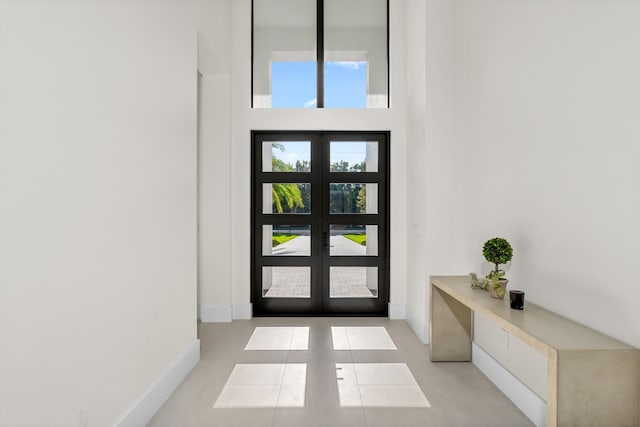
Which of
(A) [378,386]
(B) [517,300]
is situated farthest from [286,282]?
(B) [517,300]

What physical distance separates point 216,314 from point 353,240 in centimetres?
190

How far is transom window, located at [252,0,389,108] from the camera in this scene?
4.34 meters

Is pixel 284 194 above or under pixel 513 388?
above

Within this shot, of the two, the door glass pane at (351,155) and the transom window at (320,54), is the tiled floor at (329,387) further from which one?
the transom window at (320,54)

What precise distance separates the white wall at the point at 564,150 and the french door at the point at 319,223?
5.08ft

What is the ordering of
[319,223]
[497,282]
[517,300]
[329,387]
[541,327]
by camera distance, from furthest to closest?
[319,223] → [329,387] → [497,282] → [517,300] → [541,327]

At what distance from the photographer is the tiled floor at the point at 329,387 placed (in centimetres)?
218

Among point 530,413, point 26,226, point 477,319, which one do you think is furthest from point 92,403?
point 477,319

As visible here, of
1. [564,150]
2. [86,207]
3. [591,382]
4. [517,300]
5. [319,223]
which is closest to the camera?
[591,382]

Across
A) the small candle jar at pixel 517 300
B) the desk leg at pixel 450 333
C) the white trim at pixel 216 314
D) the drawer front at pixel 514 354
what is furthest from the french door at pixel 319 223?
the small candle jar at pixel 517 300

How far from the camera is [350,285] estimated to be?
173 inches

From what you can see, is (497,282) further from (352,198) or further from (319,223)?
(319,223)

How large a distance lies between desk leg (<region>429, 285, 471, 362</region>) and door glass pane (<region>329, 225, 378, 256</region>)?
1469mm

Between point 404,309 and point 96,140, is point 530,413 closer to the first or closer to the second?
point 404,309
